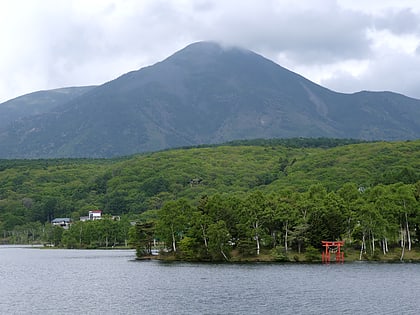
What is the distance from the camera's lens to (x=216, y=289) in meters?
54.0

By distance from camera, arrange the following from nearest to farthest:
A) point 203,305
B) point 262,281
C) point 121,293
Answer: point 203,305 < point 121,293 < point 262,281

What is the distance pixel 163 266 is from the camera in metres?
78.6

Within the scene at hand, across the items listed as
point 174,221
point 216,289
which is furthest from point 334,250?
point 216,289

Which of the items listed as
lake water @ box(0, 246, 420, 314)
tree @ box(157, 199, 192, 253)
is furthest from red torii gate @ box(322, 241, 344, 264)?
tree @ box(157, 199, 192, 253)

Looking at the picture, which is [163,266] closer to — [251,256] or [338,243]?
[251,256]

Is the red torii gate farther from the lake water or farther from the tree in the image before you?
the tree

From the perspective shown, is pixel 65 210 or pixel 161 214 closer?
pixel 161 214

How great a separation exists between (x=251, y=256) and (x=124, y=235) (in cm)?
5645

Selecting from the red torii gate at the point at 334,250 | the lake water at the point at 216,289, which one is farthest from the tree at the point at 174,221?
the red torii gate at the point at 334,250

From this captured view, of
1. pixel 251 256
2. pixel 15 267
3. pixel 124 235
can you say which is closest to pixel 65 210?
pixel 124 235

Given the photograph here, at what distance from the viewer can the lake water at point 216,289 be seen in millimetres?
44906

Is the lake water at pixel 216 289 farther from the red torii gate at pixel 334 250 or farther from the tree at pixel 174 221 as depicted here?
the tree at pixel 174 221

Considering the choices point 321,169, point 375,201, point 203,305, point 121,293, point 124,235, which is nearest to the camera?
point 203,305

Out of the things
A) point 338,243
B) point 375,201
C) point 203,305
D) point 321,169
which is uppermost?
point 321,169
